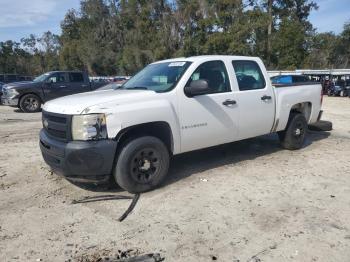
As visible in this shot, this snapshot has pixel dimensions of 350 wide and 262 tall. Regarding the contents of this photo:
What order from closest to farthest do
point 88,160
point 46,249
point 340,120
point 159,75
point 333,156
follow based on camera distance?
point 46,249, point 88,160, point 159,75, point 333,156, point 340,120

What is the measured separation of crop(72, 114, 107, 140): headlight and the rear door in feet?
8.12

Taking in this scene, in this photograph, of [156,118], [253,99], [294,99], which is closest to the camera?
[156,118]

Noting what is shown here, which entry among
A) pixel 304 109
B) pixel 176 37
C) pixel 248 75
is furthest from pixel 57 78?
pixel 176 37

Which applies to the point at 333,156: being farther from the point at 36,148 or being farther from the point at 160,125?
the point at 36,148

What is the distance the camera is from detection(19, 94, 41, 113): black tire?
15531 millimetres

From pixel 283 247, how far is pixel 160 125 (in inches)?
92.4

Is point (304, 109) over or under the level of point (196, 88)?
under

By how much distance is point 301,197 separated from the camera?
5.09 metres

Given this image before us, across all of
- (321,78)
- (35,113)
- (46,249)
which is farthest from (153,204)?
(321,78)

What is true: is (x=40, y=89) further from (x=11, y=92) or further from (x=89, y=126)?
(x=89, y=126)

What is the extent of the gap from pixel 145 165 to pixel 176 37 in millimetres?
52450

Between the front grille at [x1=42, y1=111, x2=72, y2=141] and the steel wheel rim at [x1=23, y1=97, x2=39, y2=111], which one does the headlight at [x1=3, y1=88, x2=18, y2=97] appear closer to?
the steel wheel rim at [x1=23, y1=97, x2=39, y2=111]

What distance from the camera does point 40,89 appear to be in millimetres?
15828

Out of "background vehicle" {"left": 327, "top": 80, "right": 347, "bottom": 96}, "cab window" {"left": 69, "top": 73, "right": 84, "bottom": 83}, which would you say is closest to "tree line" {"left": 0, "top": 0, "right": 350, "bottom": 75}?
"background vehicle" {"left": 327, "top": 80, "right": 347, "bottom": 96}
